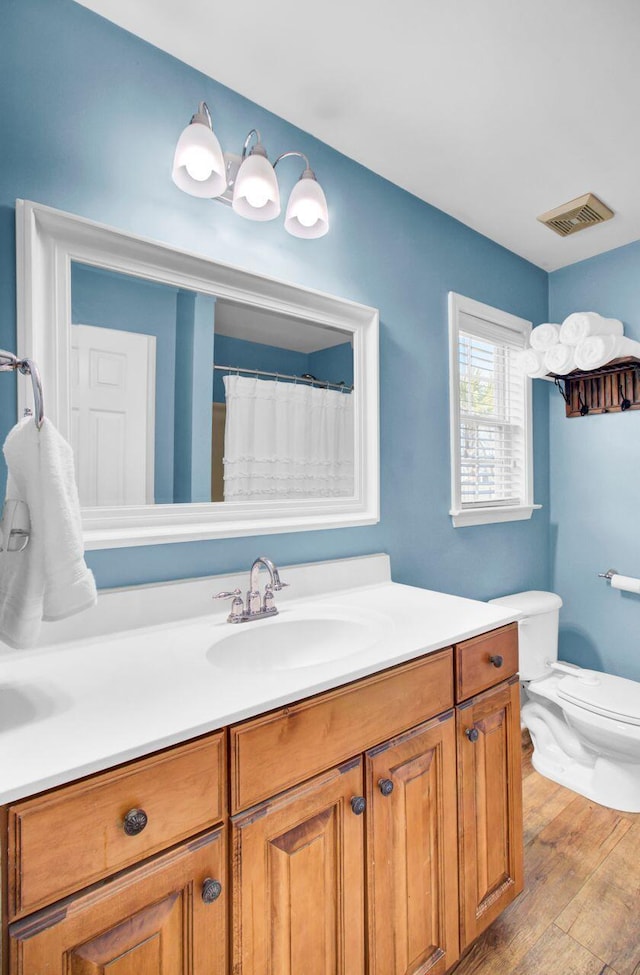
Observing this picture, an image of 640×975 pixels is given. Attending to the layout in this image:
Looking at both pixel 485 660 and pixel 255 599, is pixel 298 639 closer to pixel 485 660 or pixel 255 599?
pixel 255 599

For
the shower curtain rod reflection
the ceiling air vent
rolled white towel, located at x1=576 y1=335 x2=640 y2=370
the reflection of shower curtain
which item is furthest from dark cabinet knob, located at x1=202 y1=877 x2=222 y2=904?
the ceiling air vent

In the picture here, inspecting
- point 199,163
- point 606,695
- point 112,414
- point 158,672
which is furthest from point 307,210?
point 606,695

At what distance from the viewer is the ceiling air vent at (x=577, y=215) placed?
2.02 m

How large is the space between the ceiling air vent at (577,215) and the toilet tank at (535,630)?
5.65 feet

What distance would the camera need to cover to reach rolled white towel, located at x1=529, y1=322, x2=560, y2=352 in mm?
2271

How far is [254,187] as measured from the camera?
4.35 ft

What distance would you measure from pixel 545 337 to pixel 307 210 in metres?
1.38

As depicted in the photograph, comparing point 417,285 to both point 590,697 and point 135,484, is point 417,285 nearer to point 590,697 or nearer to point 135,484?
point 135,484

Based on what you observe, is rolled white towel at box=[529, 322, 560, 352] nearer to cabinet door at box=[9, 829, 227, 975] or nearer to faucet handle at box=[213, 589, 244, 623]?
faucet handle at box=[213, 589, 244, 623]

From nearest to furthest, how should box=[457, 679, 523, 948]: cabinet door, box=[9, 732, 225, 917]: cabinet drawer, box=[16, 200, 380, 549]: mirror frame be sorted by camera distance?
1. box=[9, 732, 225, 917]: cabinet drawer
2. box=[16, 200, 380, 549]: mirror frame
3. box=[457, 679, 523, 948]: cabinet door

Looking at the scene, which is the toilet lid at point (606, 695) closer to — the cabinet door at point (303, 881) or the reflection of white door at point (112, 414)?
the cabinet door at point (303, 881)

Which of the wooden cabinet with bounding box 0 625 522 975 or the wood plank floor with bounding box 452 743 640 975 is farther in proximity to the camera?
the wood plank floor with bounding box 452 743 640 975

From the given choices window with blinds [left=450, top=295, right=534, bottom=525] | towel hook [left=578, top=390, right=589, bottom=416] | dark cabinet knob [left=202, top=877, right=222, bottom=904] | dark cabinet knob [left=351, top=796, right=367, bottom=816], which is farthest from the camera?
towel hook [left=578, top=390, right=589, bottom=416]

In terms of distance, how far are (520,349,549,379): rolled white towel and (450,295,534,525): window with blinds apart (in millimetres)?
64
